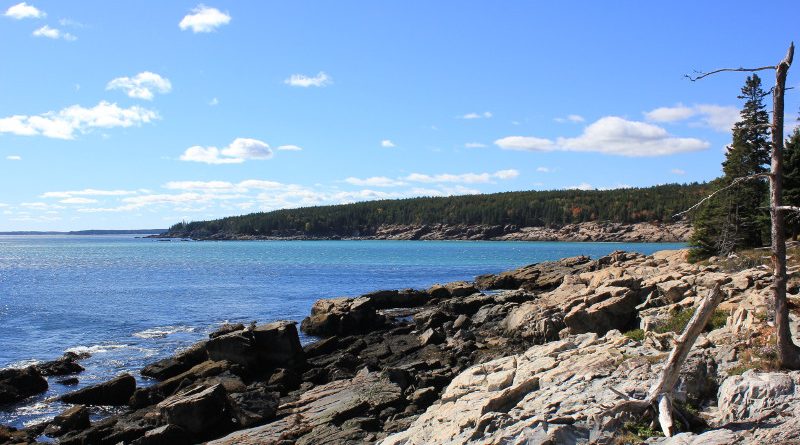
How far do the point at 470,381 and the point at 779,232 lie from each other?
864cm

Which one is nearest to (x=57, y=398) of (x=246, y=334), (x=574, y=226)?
(x=246, y=334)

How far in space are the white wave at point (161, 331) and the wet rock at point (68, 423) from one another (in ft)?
54.0

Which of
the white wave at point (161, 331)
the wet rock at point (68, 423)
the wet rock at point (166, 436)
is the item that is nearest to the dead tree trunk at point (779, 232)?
the wet rock at point (166, 436)

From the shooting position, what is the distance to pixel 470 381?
57.9 feet

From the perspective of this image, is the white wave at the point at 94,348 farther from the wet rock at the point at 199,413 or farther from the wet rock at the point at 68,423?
the wet rock at the point at 199,413

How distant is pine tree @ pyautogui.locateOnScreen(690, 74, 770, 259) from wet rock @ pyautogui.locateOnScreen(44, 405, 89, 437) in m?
39.3

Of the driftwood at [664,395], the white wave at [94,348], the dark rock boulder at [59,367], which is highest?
the driftwood at [664,395]

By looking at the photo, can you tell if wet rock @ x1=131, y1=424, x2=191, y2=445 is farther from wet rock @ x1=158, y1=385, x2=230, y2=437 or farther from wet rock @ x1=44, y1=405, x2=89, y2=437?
wet rock @ x1=44, y1=405, x2=89, y2=437

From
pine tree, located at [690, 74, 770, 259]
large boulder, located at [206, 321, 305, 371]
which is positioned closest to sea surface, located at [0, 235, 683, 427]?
large boulder, located at [206, 321, 305, 371]

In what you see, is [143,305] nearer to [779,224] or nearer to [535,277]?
[535,277]

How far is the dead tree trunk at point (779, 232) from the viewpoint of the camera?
40.7ft

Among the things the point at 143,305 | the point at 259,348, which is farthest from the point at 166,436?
the point at 143,305

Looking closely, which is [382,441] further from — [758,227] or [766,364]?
[758,227]

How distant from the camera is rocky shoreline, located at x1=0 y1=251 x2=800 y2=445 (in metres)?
11.7
